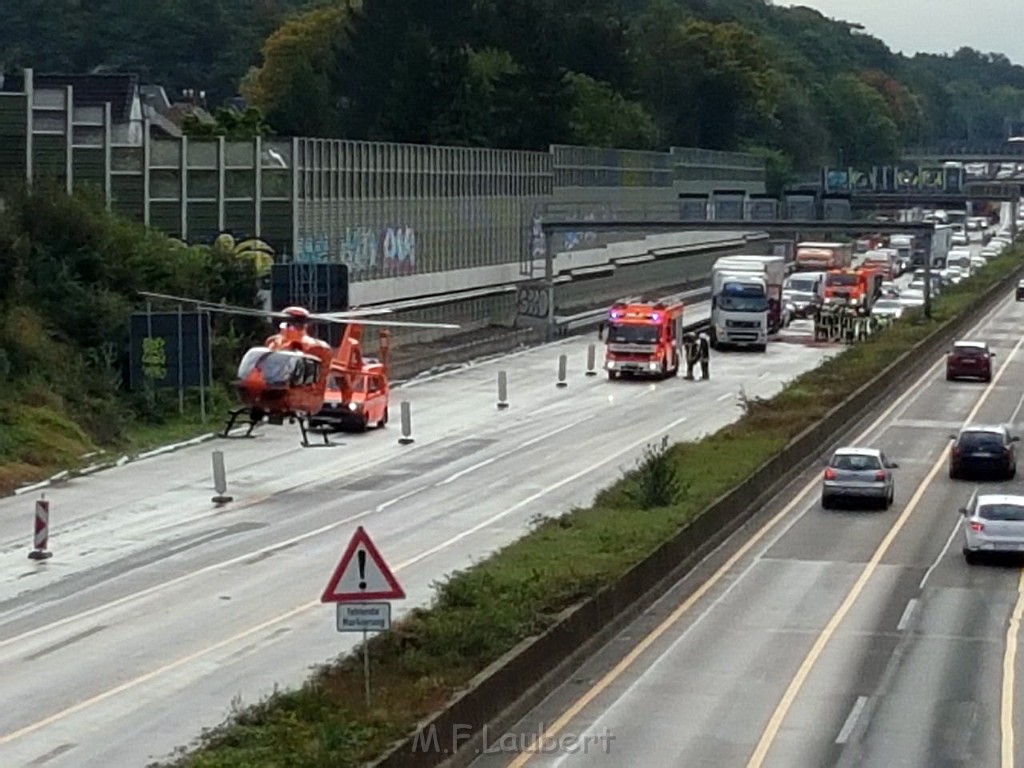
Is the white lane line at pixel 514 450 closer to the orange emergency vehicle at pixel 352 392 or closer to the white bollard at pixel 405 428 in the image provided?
the white bollard at pixel 405 428

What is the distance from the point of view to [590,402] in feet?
216

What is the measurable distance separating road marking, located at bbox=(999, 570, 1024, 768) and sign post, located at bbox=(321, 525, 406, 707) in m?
6.15

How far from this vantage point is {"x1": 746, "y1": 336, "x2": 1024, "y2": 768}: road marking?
22672 mm

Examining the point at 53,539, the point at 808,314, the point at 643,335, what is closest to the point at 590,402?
the point at 643,335

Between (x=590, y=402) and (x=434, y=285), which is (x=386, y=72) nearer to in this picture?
(x=434, y=285)

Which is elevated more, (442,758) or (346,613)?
(346,613)

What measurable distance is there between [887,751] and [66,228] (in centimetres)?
3749

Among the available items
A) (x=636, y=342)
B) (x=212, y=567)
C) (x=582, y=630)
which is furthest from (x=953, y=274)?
(x=582, y=630)

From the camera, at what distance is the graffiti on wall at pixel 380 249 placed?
247 feet

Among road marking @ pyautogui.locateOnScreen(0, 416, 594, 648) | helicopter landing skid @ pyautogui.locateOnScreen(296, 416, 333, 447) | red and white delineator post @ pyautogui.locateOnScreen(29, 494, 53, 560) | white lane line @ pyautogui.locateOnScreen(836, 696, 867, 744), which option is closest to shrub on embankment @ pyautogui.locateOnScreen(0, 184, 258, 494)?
helicopter landing skid @ pyautogui.locateOnScreen(296, 416, 333, 447)

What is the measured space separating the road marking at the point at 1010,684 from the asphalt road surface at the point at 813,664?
3 cm

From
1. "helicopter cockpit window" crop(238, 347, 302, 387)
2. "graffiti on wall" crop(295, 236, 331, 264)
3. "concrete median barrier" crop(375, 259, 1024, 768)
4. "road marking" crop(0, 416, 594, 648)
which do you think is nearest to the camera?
"concrete median barrier" crop(375, 259, 1024, 768)

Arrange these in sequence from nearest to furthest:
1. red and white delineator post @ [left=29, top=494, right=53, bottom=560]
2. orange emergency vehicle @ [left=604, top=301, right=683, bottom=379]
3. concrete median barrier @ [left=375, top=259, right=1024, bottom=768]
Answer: concrete median barrier @ [left=375, top=259, right=1024, bottom=768], red and white delineator post @ [left=29, top=494, right=53, bottom=560], orange emergency vehicle @ [left=604, top=301, right=683, bottom=379]

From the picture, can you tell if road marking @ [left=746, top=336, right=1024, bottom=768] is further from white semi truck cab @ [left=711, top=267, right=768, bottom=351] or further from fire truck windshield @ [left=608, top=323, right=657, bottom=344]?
white semi truck cab @ [left=711, top=267, right=768, bottom=351]
